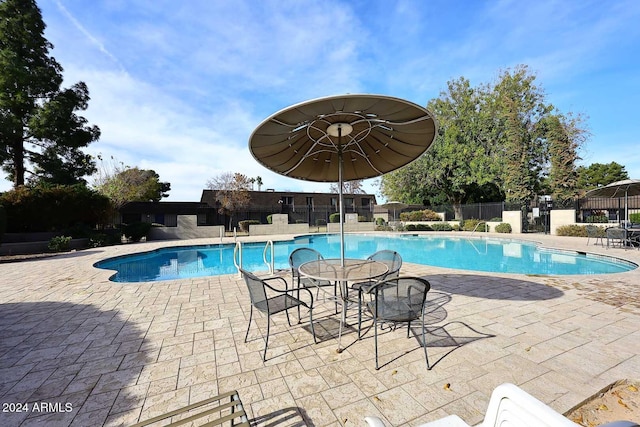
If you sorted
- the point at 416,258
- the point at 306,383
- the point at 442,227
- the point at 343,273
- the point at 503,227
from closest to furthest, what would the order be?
the point at 306,383 < the point at 343,273 < the point at 416,258 < the point at 503,227 < the point at 442,227

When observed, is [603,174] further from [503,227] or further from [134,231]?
[134,231]

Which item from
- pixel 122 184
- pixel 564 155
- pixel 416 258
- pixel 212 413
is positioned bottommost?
pixel 416 258

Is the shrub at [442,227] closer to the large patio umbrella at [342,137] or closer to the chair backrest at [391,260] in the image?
the large patio umbrella at [342,137]

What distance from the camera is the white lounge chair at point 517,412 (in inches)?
34.9

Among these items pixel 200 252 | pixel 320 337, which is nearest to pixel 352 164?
pixel 320 337

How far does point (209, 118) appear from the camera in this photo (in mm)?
Answer: 11711

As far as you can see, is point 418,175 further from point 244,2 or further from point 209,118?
point 244,2

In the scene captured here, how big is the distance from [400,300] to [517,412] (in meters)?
1.51

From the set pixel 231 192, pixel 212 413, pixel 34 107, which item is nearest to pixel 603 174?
pixel 231 192

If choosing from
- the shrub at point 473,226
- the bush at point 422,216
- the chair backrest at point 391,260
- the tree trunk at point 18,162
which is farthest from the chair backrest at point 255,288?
the bush at point 422,216

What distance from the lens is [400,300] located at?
8.27 ft

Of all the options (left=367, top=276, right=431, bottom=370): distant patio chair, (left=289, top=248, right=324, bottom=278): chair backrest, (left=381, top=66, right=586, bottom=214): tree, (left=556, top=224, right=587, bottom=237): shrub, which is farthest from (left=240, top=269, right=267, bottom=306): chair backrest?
(left=381, top=66, right=586, bottom=214): tree

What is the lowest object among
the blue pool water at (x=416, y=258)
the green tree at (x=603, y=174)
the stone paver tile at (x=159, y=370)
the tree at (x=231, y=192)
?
the blue pool water at (x=416, y=258)

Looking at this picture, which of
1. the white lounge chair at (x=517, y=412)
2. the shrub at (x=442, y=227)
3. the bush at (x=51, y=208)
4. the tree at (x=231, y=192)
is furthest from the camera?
the tree at (x=231, y=192)
